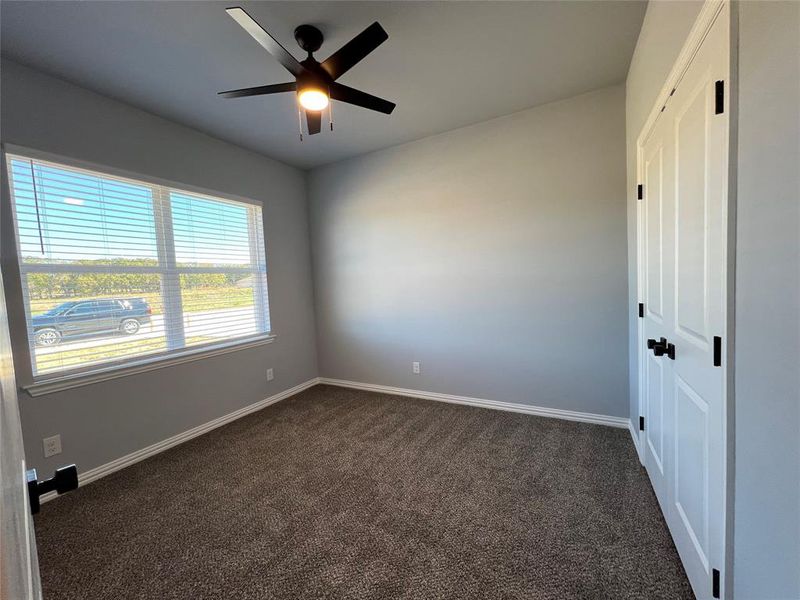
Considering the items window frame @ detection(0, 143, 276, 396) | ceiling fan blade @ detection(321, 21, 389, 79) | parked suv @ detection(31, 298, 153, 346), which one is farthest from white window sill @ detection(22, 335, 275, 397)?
ceiling fan blade @ detection(321, 21, 389, 79)

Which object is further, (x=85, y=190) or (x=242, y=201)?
(x=242, y=201)

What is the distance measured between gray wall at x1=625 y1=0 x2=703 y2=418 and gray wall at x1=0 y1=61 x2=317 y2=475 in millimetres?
3187

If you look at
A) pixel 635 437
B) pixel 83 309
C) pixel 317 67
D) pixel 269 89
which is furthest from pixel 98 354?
pixel 635 437

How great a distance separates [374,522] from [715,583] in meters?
1.35

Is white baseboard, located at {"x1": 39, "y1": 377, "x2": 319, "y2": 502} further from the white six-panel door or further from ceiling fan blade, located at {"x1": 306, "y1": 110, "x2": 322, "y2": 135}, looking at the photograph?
the white six-panel door

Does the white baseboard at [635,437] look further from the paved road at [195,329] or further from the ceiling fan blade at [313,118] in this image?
the paved road at [195,329]

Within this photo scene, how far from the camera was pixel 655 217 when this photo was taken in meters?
1.77

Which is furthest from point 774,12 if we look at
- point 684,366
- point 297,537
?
point 297,537

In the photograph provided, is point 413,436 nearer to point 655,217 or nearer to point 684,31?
point 655,217

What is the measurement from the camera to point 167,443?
2.64m

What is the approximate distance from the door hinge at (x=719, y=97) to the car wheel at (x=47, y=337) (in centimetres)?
339

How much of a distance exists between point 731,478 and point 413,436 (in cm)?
197

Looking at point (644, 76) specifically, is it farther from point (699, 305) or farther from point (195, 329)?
point (195, 329)

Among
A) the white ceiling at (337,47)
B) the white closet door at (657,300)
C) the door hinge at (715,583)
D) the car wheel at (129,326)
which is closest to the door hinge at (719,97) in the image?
the white closet door at (657,300)
